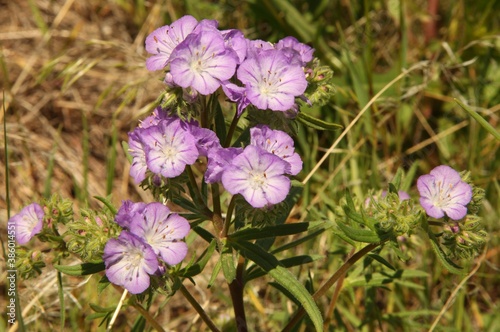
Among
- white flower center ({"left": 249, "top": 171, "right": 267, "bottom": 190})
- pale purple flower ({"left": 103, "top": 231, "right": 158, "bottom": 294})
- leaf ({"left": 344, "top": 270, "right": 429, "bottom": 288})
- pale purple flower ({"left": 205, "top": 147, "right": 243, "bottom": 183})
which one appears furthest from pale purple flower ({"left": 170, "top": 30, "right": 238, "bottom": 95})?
leaf ({"left": 344, "top": 270, "right": 429, "bottom": 288})

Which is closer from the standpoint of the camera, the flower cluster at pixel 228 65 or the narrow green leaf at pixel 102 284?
the flower cluster at pixel 228 65

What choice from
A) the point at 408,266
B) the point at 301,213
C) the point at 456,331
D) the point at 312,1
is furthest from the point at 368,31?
the point at 456,331

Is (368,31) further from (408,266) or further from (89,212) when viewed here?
(89,212)

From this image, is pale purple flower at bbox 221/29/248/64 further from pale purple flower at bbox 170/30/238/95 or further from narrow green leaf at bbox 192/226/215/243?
narrow green leaf at bbox 192/226/215/243

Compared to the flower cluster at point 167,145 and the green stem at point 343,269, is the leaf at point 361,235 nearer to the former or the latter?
the green stem at point 343,269

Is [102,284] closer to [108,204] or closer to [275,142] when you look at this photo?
[108,204]

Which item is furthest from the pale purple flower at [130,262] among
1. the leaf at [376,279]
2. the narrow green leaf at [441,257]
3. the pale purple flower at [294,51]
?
the leaf at [376,279]

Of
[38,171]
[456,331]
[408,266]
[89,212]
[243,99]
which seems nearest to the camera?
[243,99]
